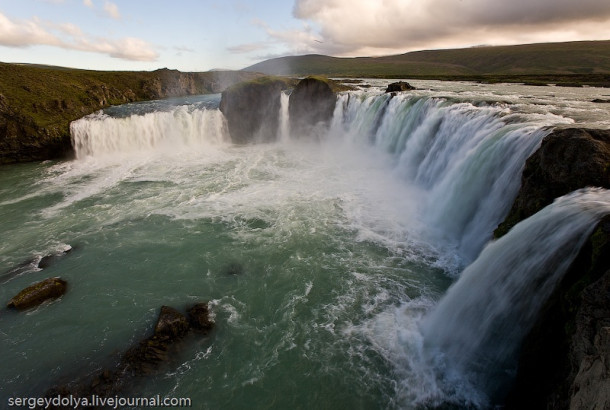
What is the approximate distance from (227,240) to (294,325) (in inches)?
261

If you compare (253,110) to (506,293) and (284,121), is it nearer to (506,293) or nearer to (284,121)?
(284,121)

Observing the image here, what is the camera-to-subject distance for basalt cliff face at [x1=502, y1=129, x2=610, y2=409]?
4.82 m

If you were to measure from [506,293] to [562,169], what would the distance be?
4.56m

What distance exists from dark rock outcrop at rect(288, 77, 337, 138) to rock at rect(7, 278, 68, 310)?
94.5 ft

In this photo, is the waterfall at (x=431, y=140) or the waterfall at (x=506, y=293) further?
the waterfall at (x=431, y=140)

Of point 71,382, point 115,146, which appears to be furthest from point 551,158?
point 115,146

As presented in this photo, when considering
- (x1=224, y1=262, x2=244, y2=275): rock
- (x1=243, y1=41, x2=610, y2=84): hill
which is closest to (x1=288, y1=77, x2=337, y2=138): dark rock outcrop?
(x1=224, y1=262, x2=244, y2=275): rock

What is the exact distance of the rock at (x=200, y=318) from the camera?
10.7 meters

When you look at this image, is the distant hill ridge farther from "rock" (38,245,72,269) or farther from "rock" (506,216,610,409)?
"rock" (506,216,610,409)

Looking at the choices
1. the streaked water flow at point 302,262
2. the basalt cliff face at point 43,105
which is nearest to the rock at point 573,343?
the streaked water flow at point 302,262

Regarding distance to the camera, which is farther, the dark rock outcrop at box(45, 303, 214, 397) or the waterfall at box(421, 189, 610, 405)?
the dark rock outcrop at box(45, 303, 214, 397)

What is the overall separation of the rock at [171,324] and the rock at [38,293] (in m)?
5.01

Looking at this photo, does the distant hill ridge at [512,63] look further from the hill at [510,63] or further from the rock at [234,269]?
the rock at [234,269]

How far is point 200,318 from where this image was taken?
10.8m
